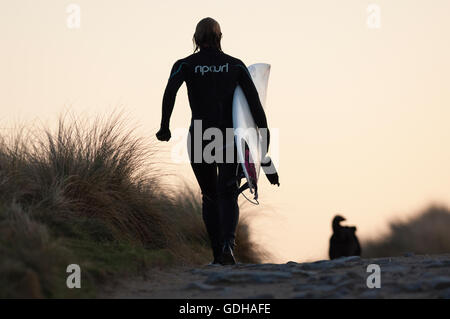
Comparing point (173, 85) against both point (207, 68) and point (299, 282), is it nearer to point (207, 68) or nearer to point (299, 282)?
point (207, 68)

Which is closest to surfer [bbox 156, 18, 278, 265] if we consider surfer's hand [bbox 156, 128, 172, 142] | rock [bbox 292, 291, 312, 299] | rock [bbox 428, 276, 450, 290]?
surfer's hand [bbox 156, 128, 172, 142]

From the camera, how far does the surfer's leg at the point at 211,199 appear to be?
669 cm

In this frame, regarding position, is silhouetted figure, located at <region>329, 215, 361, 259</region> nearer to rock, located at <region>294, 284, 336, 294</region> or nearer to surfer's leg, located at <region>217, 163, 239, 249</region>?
surfer's leg, located at <region>217, 163, 239, 249</region>

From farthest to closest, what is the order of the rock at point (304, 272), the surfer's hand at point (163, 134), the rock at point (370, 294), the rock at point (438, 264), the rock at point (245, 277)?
1. the surfer's hand at point (163, 134)
2. the rock at point (438, 264)
3. the rock at point (304, 272)
4. the rock at point (245, 277)
5. the rock at point (370, 294)

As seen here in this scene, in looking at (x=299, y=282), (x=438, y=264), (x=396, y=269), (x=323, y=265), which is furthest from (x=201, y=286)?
(x=438, y=264)

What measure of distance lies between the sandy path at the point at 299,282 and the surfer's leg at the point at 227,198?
19.2 inches

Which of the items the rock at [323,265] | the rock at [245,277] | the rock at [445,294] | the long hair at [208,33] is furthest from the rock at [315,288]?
the long hair at [208,33]

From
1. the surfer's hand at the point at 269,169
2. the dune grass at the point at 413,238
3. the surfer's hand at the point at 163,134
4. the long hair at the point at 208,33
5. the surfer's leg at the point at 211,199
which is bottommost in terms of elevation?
the dune grass at the point at 413,238

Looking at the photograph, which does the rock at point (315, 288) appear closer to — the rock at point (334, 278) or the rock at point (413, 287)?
the rock at point (334, 278)

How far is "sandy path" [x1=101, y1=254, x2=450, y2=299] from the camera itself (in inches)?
186

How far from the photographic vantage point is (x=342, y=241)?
10836 millimetres
